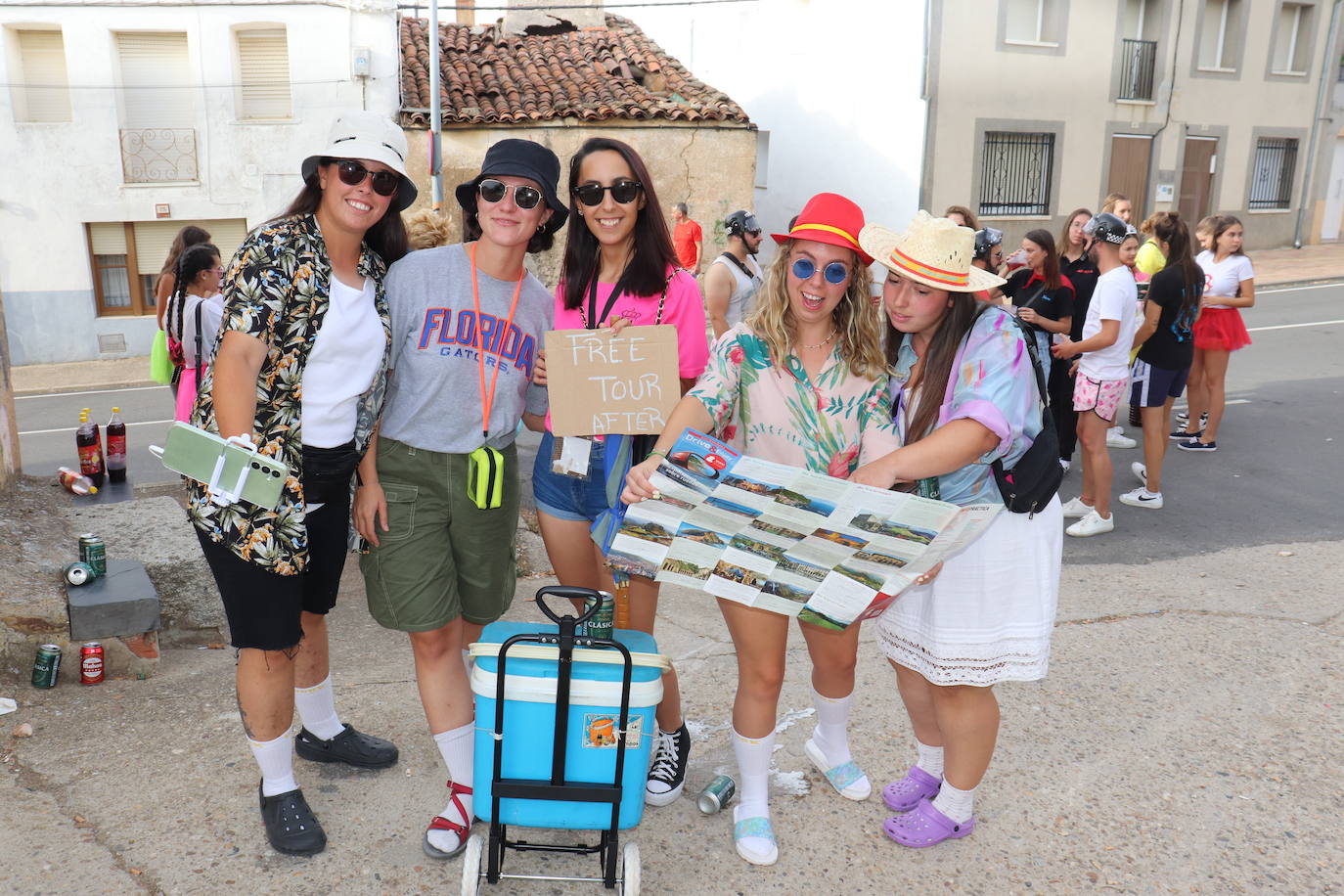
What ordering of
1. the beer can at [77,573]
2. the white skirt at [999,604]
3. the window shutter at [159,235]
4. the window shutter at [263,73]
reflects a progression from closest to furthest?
the white skirt at [999,604] → the beer can at [77,573] → the window shutter at [263,73] → the window shutter at [159,235]

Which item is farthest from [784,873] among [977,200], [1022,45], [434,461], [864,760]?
[1022,45]

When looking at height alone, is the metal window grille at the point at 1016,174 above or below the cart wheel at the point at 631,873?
above

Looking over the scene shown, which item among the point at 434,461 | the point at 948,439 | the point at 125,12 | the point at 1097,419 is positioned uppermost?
the point at 125,12

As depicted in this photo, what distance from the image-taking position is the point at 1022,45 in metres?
20.3

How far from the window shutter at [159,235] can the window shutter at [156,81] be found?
1.63 meters

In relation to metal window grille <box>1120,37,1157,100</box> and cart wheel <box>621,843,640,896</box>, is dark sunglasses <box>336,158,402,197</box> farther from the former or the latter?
metal window grille <box>1120,37,1157,100</box>

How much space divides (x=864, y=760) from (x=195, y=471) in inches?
93.3

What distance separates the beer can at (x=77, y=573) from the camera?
13.2ft

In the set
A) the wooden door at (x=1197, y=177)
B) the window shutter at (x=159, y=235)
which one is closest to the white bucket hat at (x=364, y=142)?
the window shutter at (x=159, y=235)

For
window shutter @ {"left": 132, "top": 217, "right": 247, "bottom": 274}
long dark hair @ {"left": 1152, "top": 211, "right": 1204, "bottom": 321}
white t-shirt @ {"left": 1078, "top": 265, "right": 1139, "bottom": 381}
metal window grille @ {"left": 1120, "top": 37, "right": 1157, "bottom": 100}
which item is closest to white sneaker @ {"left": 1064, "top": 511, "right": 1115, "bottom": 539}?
white t-shirt @ {"left": 1078, "top": 265, "right": 1139, "bottom": 381}

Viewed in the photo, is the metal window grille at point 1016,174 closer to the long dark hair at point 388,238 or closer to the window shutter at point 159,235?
the window shutter at point 159,235

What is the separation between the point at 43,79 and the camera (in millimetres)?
16484

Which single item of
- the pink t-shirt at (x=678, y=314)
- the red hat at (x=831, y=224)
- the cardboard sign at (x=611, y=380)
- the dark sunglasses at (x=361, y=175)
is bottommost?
the cardboard sign at (x=611, y=380)

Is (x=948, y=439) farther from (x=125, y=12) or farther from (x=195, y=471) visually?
(x=125, y=12)
